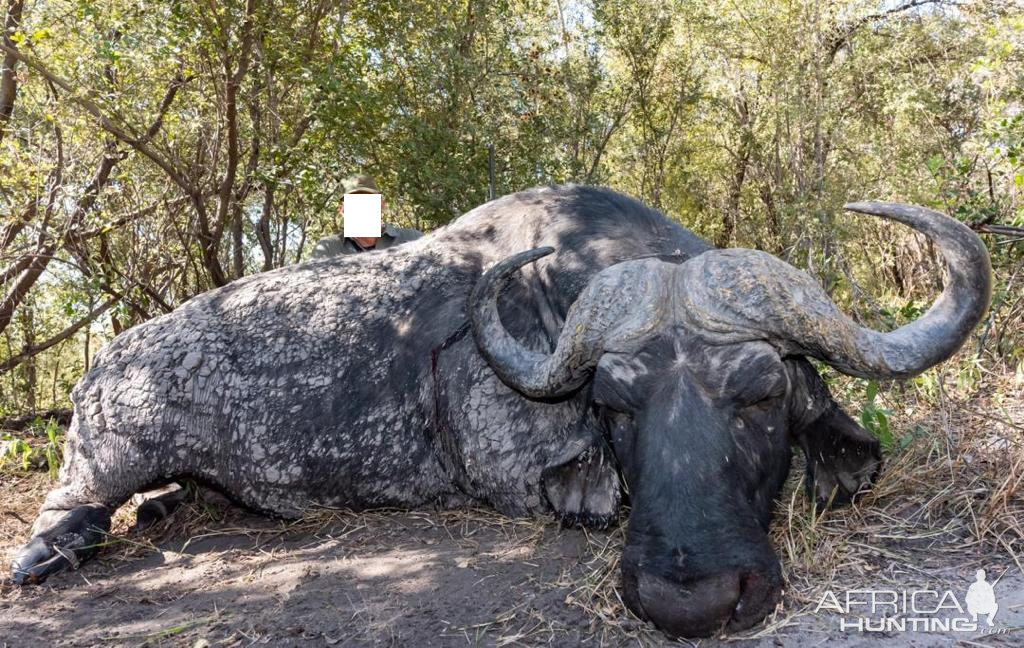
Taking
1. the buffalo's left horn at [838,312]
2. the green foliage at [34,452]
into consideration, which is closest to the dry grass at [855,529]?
the buffalo's left horn at [838,312]

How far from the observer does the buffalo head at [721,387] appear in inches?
107

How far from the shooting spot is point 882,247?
10.0m

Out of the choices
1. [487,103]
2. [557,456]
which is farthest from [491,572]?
[487,103]

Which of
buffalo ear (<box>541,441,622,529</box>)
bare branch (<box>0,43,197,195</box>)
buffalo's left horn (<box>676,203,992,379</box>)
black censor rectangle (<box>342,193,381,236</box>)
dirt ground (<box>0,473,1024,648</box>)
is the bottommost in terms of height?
dirt ground (<box>0,473,1024,648</box>)

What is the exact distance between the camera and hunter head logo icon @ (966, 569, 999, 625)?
2.68 metres

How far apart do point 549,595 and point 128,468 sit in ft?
9.24

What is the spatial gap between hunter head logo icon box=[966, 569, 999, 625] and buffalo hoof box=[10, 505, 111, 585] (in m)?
4.19

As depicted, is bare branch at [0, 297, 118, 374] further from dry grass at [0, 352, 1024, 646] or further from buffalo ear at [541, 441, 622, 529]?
buffalo ear at [541, 441, 622, 529]

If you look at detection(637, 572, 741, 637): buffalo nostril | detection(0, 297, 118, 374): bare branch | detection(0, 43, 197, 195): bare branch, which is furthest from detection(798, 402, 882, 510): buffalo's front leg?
detection(0, 297, 118, 374): bare branch

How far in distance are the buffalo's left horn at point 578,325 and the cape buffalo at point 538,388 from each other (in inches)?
0.4

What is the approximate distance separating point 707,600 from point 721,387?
32.1 inches

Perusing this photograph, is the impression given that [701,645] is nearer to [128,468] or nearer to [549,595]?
[549,595]

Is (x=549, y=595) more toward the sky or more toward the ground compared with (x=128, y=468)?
more toward the ground

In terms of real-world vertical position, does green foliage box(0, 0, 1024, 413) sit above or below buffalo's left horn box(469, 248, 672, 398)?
above
